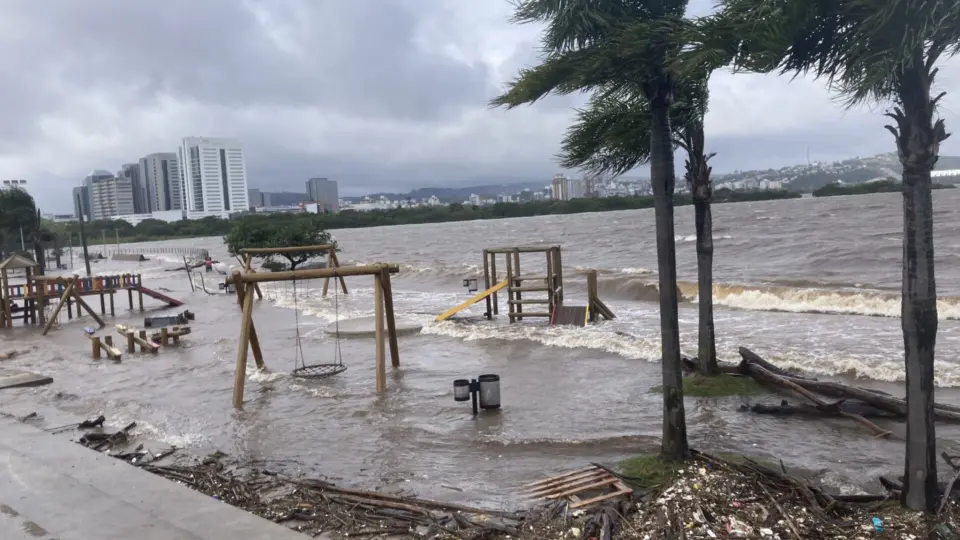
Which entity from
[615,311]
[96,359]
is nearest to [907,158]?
[96,359]

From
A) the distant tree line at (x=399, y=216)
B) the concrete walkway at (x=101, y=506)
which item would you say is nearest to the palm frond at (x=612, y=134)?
the concrete walkway at (x=101, y=506)

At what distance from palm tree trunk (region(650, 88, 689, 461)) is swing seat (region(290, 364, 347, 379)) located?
7.63m

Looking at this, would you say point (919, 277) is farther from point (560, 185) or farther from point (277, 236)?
point (277, 236)

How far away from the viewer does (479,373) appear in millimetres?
14461

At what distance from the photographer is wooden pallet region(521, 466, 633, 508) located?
6629 millimetres

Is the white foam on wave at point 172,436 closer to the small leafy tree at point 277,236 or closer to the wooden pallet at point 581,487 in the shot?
the wooden pallet at point 581,487

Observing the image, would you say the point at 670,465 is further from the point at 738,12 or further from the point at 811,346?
the point at 811,346

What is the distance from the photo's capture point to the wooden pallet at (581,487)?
663 cm

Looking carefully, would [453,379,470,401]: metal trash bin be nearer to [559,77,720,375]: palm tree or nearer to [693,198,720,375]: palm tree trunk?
[693,198,720,375]: palm tree trunk

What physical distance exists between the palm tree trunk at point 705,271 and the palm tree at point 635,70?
3218mm

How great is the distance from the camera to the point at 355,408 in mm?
11680

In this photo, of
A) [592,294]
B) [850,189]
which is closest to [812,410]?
[592,294]

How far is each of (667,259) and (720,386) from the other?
16.3ft

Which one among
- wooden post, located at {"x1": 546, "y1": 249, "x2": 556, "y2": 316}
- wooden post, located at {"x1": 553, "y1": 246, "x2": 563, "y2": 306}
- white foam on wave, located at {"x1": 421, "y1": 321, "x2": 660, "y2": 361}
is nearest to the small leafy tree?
white foam on wave, located at {"x1": 421, "y1": 321, "x2": 660, "y2": 361}
